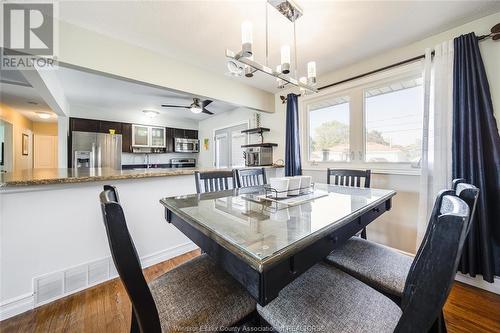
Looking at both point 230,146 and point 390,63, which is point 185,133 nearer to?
point 230,146

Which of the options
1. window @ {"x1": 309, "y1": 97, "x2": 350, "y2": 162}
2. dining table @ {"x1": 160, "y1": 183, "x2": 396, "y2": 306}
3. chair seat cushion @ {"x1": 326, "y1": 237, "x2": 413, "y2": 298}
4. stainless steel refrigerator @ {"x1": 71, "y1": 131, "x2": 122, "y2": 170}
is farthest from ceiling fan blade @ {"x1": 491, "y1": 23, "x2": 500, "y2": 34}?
stainless steel refrigerator @ {"x1": 71, "y1": 131, "x2": 122, "y2": 170}

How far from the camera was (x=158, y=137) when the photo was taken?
5.00 meters

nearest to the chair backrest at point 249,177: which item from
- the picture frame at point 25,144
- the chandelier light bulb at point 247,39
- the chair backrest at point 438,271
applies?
the chandelier light bulb at point 247,39

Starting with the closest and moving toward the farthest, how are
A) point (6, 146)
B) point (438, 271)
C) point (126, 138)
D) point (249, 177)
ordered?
point (438, 271)
point (249, 177)
point (6, 146)
point (126, 138)

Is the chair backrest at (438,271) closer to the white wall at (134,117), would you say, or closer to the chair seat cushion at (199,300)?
the chair seat cushion at (199,300)

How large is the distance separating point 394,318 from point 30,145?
27.2ft

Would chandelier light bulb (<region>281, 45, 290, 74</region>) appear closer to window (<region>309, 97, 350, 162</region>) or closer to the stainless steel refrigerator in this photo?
window (<region>309, 97, 350, 162</region>)

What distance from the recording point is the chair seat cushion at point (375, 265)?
96 cm

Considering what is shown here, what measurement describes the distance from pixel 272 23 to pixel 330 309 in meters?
2.03

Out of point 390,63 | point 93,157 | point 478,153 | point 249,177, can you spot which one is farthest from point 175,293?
point 93,157

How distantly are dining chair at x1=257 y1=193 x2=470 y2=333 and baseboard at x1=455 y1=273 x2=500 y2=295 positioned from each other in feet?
5.44

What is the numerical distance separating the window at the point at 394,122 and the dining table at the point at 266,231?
47.2 inches

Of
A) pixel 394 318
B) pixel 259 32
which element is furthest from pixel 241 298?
pixel 259 32

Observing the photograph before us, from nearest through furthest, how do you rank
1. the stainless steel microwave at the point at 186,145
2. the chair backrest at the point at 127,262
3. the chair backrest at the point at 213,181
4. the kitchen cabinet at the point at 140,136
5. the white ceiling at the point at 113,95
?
the chair backrest at the point at 127,262
the chair backrest at the point at 213,181
the white ceiling at the point at 113,95
the kitchen cabinet at the point at 140,136
the stainless steel microwave at the point at 186,145
